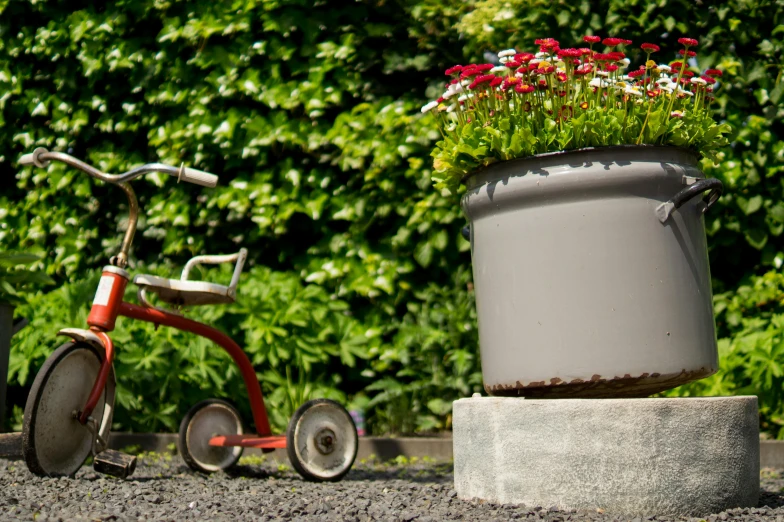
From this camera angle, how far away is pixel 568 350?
247cm

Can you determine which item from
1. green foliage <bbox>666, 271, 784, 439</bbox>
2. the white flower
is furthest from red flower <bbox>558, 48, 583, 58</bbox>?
green foliage <bbox>666, 271, 784, 439</bbox>

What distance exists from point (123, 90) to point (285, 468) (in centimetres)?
261

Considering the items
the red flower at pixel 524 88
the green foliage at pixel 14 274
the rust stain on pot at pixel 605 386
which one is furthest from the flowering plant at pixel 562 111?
the green foliage at pixel 14 274

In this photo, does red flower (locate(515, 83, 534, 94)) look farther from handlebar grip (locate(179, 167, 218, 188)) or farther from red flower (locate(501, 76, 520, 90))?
handlebar grip (locate(179, 167, 218, 188))

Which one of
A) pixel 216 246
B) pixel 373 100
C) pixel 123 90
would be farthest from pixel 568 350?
pixel 123 90

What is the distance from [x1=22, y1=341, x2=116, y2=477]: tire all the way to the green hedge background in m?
0.89

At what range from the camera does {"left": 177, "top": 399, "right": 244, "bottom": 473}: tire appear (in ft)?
11.5

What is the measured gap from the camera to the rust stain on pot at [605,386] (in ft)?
8.08

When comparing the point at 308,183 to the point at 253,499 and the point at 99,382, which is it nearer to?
the point at 99,382

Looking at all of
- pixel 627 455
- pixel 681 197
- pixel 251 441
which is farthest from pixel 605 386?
pixel 251 441

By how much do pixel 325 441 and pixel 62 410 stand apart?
3.22ft

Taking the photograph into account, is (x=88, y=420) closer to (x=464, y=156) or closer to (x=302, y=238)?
(x=464, y=156)

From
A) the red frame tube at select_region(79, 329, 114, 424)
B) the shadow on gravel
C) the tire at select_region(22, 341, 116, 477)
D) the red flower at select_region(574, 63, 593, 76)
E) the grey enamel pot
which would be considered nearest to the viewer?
the grey enamel pot

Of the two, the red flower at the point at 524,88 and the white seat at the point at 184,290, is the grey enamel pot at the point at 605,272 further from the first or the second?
A: the white seat at the point at 184,290
